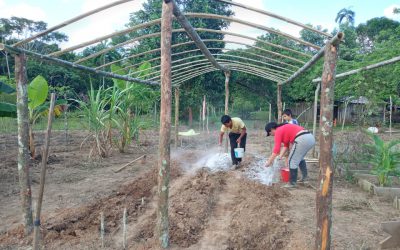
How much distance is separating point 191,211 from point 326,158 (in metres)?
2.09

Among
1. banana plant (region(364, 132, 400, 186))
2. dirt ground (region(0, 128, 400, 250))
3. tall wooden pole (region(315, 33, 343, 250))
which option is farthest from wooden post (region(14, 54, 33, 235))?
banana plant (region(364, 132, 400, 186))

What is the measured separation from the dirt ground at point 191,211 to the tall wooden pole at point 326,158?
434 millimetres

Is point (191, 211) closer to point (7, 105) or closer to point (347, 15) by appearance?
point (7, 105)

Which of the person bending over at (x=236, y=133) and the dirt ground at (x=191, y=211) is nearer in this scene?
the dirt ground at (x=191, y=211)

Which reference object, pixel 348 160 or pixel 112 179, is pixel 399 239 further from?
pixel 112 179

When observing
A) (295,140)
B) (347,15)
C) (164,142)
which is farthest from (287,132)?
(347,15)

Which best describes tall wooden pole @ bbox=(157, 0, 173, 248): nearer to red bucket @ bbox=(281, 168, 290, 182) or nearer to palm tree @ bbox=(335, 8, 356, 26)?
red bucket @ bbox=(281, 168, 290, 182)

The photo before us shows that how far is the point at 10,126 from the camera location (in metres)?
15.1

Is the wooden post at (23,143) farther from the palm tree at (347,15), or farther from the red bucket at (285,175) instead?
the palm tree at (347,15)

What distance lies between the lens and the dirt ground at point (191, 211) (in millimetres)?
3914

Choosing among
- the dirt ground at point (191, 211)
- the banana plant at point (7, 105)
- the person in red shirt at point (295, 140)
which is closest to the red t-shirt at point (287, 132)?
the person in red shirt at point (295, 140)

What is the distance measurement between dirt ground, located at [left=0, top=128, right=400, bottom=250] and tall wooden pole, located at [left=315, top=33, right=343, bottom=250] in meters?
0.43

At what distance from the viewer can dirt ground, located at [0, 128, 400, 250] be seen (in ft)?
12.8

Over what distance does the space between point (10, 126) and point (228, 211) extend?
13.4m
